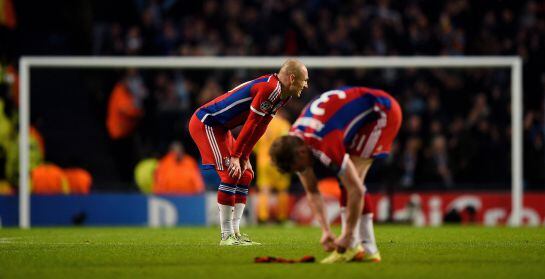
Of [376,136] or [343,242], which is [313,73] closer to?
[376,136]

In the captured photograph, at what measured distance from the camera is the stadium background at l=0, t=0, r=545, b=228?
19.8 meters

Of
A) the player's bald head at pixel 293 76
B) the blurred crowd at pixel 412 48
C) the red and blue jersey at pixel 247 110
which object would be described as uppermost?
the blurred crowd at pixel 412 48

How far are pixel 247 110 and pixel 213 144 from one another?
521mm

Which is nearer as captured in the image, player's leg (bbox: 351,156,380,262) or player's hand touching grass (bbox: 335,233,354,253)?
player's hand touching grass (bbox: 335,233,354,253)

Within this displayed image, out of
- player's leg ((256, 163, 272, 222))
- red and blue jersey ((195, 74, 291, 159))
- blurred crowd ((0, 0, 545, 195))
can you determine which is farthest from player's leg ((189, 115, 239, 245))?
blurred crowd ((0, 0, 545, 195))

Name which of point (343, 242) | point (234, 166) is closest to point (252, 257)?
point (343, 242)

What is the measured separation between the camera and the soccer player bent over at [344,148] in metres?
7.68

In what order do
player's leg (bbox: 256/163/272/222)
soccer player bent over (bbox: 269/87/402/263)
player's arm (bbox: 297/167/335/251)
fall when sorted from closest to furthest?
soccer player bent over (bbox: 269/87/402/263), player's arm (bbox: 297/167/335/251), player's leg (bbox: 256/163/272/222)

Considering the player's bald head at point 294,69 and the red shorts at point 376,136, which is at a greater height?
the player's bald head at point 294,69

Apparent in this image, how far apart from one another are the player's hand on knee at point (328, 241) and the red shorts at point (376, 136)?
91 cm

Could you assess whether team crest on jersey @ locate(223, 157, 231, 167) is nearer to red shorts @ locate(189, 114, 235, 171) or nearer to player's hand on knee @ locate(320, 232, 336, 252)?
red shorts @ locate(189, 114, 235, 171)

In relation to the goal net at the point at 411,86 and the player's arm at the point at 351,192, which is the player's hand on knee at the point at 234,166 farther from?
the goal net at the point at 411,86

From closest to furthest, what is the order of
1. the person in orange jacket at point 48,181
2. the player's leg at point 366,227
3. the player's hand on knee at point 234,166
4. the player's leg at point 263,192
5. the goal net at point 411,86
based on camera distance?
the player's leg at point 366,227 < the player's hand on knee at point 234,166 < the goal net at point 411,86 < the player's leg at point 263,192 < the person in orange jacket at point 48,181

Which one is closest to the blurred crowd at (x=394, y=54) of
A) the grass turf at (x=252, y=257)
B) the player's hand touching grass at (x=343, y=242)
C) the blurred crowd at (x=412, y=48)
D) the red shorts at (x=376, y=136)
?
the blurred crowd at (x=412, y=48)
